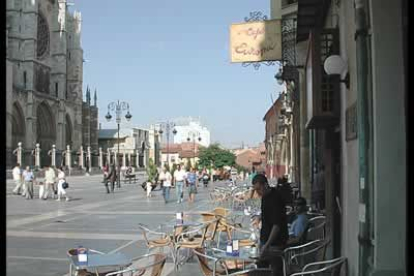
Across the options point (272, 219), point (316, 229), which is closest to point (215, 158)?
point (316, 229)

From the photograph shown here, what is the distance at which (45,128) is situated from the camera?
87.5m

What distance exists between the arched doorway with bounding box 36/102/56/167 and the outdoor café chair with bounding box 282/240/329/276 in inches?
3086

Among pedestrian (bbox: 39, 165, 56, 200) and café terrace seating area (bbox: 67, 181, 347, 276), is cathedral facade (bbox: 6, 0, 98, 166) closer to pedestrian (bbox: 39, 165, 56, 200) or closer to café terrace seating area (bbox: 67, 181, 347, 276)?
pedestrian (bbox: 39, 165, 56, 200)

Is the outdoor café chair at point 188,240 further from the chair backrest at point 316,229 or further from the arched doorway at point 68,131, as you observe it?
the arched doorway at point 68,131

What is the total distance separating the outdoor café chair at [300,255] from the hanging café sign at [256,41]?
7000 millimetres

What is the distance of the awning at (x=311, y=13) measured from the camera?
8.91 metres

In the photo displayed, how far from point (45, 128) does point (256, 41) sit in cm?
7791

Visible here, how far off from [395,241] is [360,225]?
43cm

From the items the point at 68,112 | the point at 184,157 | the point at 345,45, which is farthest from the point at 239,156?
the point at 345,45

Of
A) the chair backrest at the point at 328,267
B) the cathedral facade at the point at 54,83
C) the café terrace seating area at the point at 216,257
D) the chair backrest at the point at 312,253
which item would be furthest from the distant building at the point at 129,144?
the chair backrest at the point at 328,267
